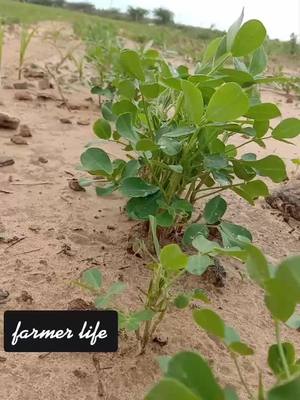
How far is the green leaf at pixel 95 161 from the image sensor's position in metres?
1.18

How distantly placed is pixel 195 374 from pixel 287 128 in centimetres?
72

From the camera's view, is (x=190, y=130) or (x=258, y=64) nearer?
(x=190, y=130)

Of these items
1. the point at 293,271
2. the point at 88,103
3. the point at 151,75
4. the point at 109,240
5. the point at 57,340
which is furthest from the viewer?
the point at 88,103

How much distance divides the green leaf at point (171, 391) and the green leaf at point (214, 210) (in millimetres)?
753

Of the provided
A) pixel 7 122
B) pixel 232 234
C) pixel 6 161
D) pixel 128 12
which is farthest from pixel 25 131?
pixel 128 12

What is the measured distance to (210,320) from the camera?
646 mm

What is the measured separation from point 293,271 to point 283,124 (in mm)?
684

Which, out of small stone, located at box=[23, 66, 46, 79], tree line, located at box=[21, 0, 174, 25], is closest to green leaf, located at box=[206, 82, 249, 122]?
small stone, located at box=[23, 66, 46, 79]

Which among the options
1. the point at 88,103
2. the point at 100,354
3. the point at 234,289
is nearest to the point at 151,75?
the point at 234,289

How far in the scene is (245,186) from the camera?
127 centimetres

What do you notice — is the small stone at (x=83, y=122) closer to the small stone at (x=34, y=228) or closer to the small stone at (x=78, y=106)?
the small stone at (x=78, y=106)

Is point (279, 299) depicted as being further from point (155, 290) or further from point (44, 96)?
point (44, 96)

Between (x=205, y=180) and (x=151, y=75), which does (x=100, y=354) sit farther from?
(x=151, y=75)

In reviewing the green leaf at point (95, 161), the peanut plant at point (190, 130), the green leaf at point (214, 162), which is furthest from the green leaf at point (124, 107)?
the green leaf at point (214, 162)
